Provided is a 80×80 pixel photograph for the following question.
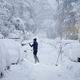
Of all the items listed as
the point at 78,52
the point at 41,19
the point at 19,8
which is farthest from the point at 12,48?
the point at 41,19

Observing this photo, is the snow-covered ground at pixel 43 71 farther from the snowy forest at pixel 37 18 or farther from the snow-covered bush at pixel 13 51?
the snowy forest at pixel 37 18

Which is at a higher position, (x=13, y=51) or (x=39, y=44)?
(x=13, y=51)

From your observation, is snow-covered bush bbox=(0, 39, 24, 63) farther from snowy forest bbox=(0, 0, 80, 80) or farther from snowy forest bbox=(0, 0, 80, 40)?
snowy forest bbox=(0, 0, 80, 40)

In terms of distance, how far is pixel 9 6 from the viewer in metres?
18.9

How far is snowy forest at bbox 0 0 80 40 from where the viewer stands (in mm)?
17812

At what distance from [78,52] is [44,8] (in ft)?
116

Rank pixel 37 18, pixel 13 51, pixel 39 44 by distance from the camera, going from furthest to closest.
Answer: pixel 37 18 < pixel 39 44 < pixel 13 51

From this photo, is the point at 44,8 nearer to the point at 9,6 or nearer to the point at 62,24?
the point at 62,24

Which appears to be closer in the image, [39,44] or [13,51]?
[13,51]

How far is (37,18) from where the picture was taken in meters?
37.3

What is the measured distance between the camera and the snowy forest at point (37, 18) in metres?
17.8

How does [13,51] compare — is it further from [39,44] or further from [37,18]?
[37,18]

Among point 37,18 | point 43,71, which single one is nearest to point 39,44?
point 43,71

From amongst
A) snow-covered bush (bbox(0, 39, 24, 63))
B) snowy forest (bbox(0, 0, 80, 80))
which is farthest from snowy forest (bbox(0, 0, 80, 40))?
snow-covered bush (bbox(0, 39, 24, 63))
